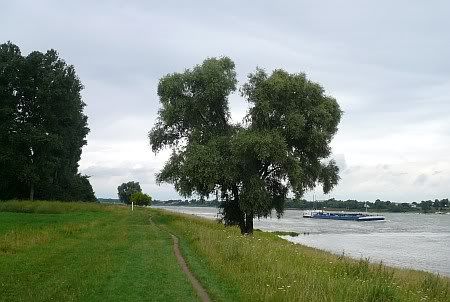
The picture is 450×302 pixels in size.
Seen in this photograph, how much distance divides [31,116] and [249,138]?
42588 mm

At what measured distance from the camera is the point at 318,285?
1307 centimetres

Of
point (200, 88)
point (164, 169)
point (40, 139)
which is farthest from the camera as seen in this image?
point (40, 139)

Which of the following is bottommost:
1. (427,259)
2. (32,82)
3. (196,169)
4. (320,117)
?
(427,259)

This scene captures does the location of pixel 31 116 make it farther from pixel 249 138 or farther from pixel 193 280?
pixel 193 280

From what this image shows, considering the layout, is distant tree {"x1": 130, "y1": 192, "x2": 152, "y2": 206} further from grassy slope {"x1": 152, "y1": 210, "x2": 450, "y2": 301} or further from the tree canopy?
grassy slope {"x1": 152, "y1": 210, "x2": 450, "y2": 301}

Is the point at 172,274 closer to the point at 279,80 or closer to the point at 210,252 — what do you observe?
the point at 210,252

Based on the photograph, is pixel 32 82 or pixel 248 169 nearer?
pixel 248 169

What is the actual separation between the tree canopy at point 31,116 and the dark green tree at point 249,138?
28.2 meters

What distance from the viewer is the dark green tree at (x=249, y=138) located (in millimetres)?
36875

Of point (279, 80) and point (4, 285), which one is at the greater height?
point (279, 80)

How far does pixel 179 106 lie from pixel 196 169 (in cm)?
641

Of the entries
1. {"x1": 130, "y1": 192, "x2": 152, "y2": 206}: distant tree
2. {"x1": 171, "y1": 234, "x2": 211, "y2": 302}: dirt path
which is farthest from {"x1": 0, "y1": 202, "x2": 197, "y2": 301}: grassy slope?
{"x1": 130, "y1": 192, "x2": 152, "y2": 206}: distant tree

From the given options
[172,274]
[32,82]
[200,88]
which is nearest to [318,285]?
[172,274]

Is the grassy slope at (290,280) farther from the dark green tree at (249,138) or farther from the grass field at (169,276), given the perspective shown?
the dark green tree at (249,138)
